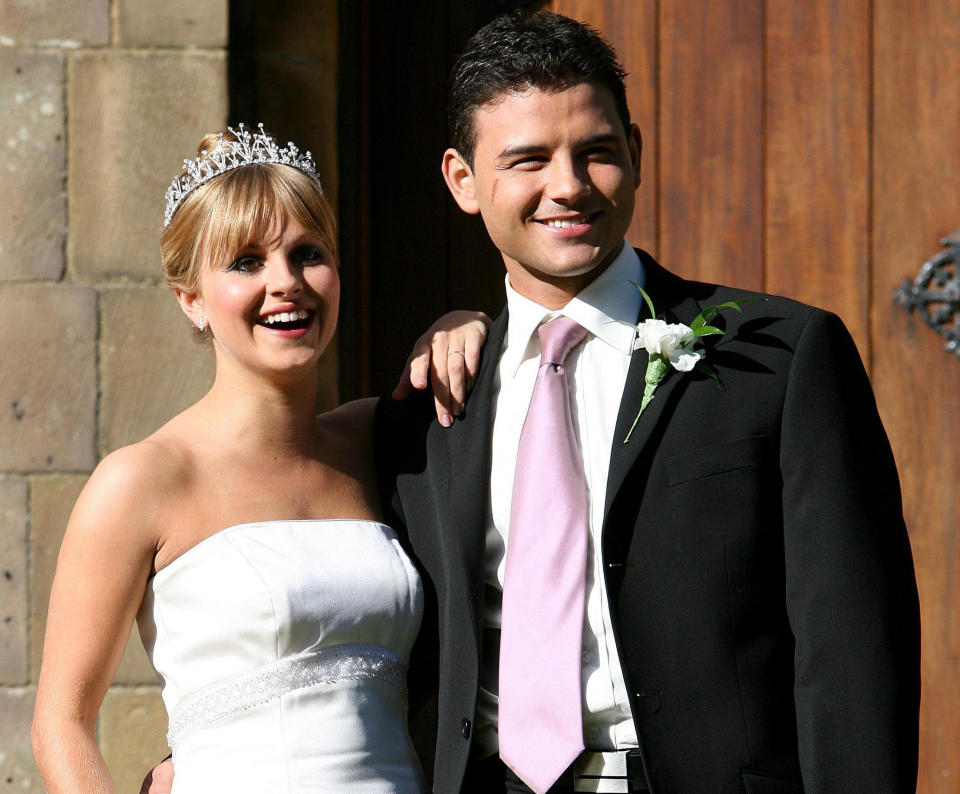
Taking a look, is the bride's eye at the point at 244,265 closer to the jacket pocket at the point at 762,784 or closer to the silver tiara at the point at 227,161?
the silver tiara at the point at 227,161

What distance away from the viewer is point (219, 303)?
2.11m

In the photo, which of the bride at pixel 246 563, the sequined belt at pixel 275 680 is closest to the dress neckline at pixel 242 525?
the bride at pixel 246 563

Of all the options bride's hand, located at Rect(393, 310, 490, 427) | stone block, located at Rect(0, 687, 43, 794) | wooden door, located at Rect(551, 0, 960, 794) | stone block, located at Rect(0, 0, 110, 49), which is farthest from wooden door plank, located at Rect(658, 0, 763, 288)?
stone block, located at Rect(0, 687, 43, 794)

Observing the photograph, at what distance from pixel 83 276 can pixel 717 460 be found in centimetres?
152

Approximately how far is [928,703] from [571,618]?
4.53 feet

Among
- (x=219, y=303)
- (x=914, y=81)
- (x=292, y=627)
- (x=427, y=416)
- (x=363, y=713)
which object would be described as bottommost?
(x=363, y=713)

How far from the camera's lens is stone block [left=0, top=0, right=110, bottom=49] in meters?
2.66

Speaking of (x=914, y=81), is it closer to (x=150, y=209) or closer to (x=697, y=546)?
(x=697, y=546)

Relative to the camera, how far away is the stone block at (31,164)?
2676 mm

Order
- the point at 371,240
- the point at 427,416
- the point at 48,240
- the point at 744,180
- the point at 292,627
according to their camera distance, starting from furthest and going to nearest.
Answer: the point at 371,240, the point at 744,180, the point at 48,240, the point at 427,416, the point at 292,627

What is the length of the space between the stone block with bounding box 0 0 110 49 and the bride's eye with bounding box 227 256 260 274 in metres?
0.87

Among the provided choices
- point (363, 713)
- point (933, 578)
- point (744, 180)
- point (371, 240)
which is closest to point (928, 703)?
point (933, 578)

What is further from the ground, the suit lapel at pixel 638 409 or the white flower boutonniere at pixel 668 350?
the white flower boutonniere at pixel 668 350

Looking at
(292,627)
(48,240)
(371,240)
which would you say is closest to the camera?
(292,627)
